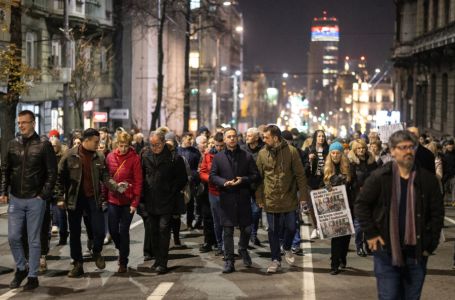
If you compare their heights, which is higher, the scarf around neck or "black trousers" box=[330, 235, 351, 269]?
the scarf around neck

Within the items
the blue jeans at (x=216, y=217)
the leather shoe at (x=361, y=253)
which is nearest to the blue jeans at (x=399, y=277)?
the blue jeans at (x=216, y=217)

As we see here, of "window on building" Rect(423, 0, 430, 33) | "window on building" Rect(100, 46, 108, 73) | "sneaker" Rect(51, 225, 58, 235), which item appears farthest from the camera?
"window on building" Rect(423, 0, 430, 33)

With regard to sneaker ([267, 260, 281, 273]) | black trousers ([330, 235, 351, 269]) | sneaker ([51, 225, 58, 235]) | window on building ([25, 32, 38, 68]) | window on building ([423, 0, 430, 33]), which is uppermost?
window on building ([423, 0, 430, 33])

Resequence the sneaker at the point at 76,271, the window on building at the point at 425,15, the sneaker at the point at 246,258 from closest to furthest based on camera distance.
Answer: the sneaker at the point at 76,271 → the sneaker at the point at 246,258 → the window on building at the point at 425,15

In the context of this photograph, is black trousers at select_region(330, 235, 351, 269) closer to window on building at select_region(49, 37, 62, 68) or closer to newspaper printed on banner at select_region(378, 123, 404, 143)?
newspaper printed on banner at select_region(378, 123, 404, 143)

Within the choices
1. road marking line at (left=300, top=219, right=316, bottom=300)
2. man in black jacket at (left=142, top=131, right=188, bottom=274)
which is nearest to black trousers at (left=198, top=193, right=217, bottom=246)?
road marking line at (left=300, top=219, right=316, bottom=300)

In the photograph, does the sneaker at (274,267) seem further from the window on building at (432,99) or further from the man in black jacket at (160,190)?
the window on building at (432,99)

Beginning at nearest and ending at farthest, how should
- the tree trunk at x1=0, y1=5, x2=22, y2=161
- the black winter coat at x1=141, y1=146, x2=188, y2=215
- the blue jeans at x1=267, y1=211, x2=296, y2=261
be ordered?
the black winter coat at x1=141, y1=146, x2=188, y2=215 < the blue jeans at x1=267, y1=211, x2=296, y2=261 < the tree trunk at x1=0, y1=5, x2=22, y2=161

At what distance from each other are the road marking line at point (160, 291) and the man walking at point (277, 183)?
58.4 inches

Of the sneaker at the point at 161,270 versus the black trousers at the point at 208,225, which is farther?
the black trousers at the point at 208,225

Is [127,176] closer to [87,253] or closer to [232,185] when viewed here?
[232,185]

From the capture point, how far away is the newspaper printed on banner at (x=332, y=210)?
1091 centimetres

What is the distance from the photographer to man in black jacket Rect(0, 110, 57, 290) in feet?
30.9

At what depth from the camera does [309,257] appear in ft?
39.8
